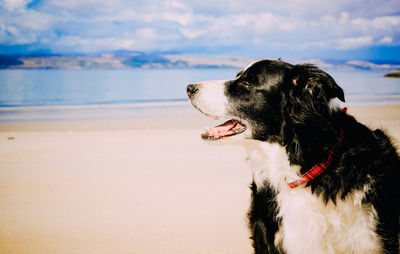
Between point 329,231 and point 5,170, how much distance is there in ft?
17.4

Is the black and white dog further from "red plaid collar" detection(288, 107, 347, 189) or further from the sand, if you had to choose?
the sand

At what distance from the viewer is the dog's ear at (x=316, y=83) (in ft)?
6.68

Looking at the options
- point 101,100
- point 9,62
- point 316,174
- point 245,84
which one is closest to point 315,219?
point 316,174

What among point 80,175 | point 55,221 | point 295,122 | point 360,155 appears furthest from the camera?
point 80,175

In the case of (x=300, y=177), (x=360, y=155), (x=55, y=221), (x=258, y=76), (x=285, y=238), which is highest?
(x=258, y=76)

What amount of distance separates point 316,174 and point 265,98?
735 mm

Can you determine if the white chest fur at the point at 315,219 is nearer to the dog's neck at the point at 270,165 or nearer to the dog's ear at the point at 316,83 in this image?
the dog's neck at the point at 270,165

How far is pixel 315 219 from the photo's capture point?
2.04 m

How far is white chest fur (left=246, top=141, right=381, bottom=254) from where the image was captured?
194cm

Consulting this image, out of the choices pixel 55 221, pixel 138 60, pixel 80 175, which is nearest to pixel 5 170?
pixel 80 175

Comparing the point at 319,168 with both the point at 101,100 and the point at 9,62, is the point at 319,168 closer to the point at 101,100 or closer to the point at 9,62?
the point at 101,100

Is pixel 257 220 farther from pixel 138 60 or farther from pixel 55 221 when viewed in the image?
pixel 138 60

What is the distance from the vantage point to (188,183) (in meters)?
4.69

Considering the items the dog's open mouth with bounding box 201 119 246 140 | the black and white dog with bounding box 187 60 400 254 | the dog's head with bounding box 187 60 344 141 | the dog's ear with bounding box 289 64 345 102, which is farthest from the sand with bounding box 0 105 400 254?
the dog's ear with bounding box 289 64 345 102
